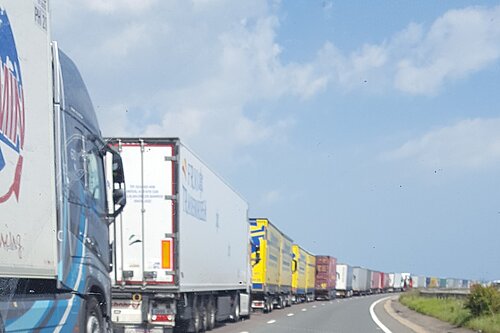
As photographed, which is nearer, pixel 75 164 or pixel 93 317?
pixel 75 164

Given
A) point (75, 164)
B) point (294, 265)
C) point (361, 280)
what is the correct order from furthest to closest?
point (361, 280) → point (294, 265) → point (75, 164)

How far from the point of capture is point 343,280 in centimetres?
7062

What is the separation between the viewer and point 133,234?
1533cm

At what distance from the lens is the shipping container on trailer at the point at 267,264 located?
31156mm

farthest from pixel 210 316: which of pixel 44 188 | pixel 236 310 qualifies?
pixel 44 188

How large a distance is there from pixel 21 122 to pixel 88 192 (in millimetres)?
2442

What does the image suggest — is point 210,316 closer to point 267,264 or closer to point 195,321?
point 195,321

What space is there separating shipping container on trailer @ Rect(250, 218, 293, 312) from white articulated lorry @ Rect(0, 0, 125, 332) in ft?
71.7

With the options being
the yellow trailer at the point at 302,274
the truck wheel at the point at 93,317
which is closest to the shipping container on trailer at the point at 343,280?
the yellow trailer at the point at 302,274

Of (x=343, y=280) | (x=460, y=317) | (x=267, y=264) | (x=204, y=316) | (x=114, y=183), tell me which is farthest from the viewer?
(x=343, y=280)

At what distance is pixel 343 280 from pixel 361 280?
1145cm

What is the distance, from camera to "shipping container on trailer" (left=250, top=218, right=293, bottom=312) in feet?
102

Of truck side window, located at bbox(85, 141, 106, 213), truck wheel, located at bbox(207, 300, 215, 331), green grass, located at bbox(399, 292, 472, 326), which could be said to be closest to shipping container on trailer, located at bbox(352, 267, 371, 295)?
green grass, located at bbox(399, 292, 472, 326)

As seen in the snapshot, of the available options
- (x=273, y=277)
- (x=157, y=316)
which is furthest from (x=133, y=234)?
(x=273, y=277)
